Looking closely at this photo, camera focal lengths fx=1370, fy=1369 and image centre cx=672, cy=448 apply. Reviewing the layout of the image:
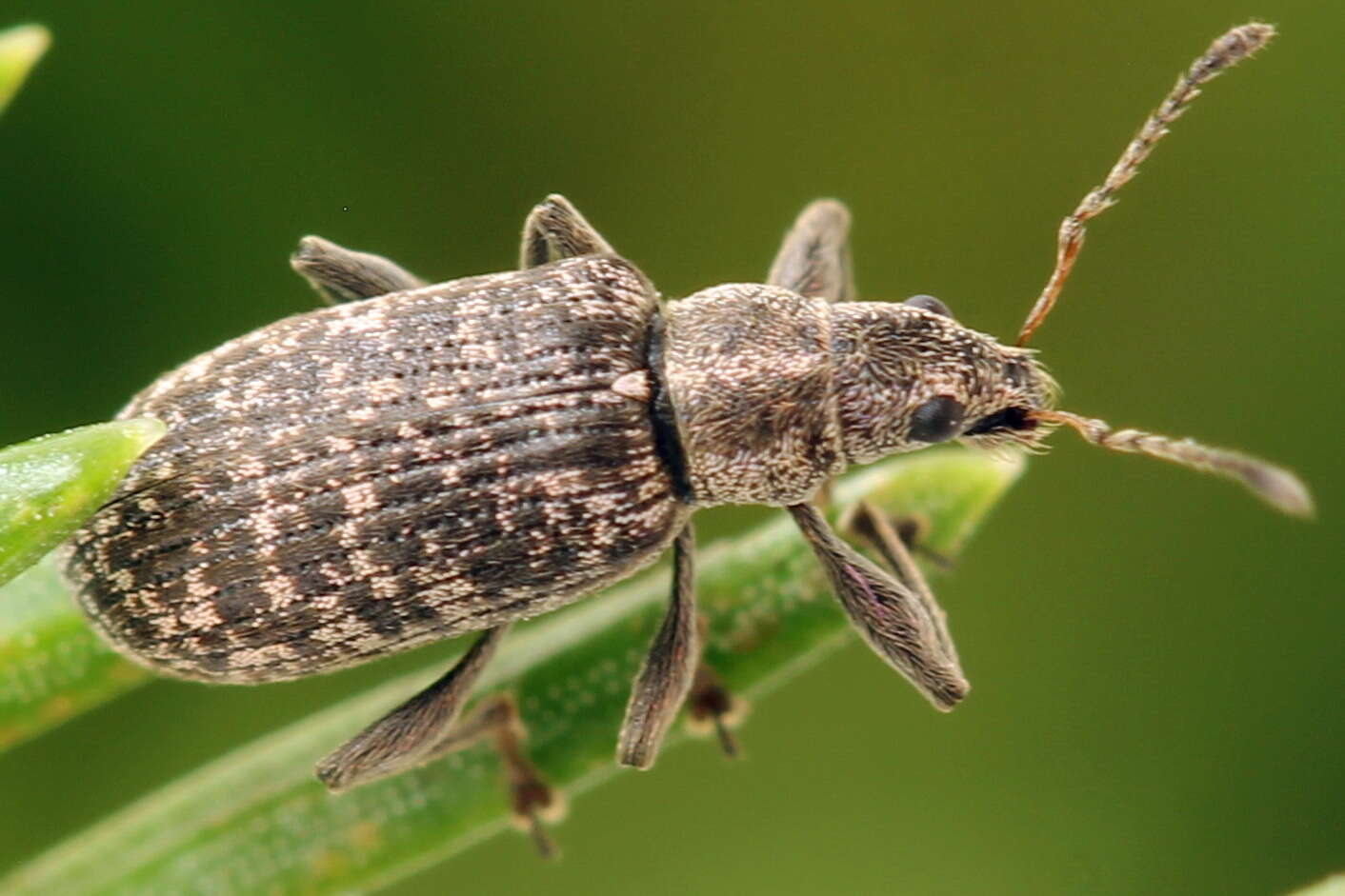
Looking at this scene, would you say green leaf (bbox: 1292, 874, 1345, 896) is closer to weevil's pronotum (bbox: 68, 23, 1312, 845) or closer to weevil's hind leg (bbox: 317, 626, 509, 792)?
weevil's pronotum (bbox: 68, 23, 1312, 845)

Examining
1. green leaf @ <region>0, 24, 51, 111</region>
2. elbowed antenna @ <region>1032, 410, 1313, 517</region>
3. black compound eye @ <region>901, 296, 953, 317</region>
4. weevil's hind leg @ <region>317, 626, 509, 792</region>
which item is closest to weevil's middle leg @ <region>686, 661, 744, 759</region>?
weevil's hind leg @ <region>317, 626, 509, 792</region>

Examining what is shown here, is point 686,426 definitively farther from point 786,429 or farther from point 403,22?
point 403,22

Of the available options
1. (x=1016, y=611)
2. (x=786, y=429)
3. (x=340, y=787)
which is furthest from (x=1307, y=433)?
(x=340, y=787)

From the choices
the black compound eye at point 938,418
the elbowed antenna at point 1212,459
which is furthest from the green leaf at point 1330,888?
the black compound eye at point 938,418

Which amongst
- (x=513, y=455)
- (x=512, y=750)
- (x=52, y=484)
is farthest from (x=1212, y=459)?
(x=52, y=484)

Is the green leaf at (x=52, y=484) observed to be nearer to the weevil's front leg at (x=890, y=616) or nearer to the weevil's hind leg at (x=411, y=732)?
the weevil's hind leg at (x=411, y=732)

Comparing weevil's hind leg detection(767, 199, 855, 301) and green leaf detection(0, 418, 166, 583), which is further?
weevil's hind leg detection(767, 199, 855, 301)
